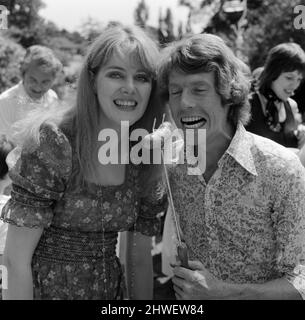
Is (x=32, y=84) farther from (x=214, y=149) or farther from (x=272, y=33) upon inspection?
(x=272, y=33)

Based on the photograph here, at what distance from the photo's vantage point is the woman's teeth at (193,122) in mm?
1678

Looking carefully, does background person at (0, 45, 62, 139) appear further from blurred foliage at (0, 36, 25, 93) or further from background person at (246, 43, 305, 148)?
blurred foliage at (0, 36, 25, 93)

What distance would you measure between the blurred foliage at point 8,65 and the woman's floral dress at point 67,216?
975cm

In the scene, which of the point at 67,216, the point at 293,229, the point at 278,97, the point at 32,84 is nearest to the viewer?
the point at 293,229

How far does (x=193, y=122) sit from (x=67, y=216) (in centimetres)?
54

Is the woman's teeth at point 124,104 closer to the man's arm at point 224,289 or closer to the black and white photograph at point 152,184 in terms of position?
the black and white photograph at point 152,184

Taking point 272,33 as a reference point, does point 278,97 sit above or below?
below

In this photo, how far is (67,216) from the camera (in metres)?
1.67

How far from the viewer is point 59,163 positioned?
1613 millimetres

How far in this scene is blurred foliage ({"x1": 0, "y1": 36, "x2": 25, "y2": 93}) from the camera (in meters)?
11.0

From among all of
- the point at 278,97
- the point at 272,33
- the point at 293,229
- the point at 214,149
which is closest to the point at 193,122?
the point at 214,149

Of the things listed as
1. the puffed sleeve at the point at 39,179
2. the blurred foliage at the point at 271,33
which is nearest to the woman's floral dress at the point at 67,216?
the puffed sleeve at the point at 39,179

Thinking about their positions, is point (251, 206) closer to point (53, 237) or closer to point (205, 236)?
point (205, 236)

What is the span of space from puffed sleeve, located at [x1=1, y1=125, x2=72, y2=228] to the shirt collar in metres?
0.55
